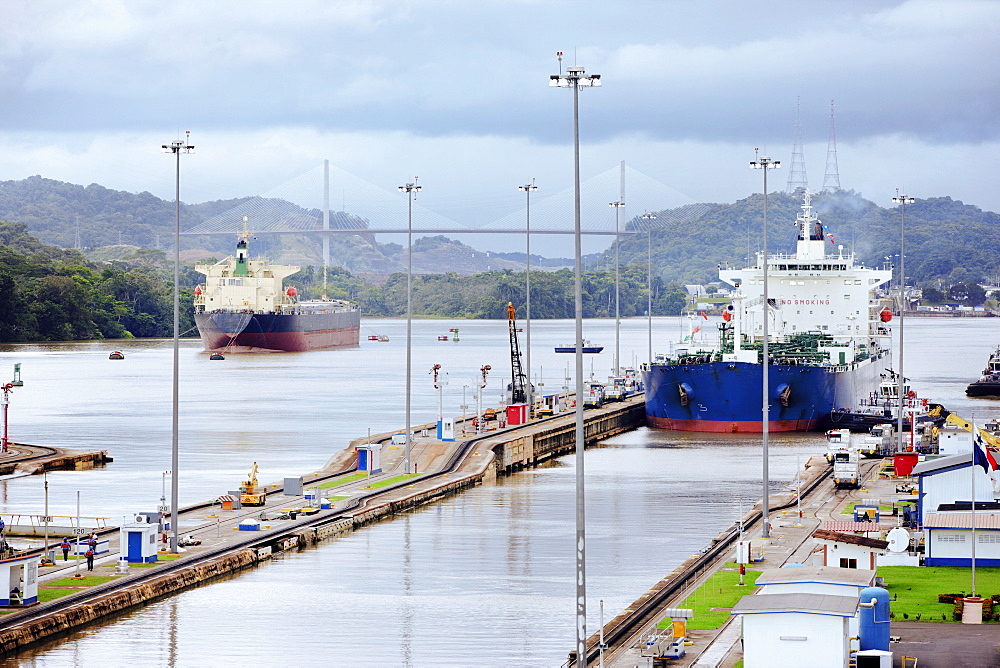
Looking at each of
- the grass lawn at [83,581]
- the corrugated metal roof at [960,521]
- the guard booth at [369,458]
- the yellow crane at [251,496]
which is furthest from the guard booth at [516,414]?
the grass lawn at [83,581]

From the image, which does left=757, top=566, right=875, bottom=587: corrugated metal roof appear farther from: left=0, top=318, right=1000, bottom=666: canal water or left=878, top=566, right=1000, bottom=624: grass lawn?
left=0, top=318, right=1000, bottom=666: canal water

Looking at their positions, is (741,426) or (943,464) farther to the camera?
(741,426)

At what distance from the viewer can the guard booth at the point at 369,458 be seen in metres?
39.6

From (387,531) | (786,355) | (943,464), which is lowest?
(387,531)

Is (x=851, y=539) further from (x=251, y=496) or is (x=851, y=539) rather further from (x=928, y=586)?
(x=251, y=496)

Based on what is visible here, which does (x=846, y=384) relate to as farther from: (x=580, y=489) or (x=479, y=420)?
Result: (x=580, y=489)

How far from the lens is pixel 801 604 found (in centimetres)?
1678

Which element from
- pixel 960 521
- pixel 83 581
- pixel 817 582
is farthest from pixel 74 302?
pixel 817 582

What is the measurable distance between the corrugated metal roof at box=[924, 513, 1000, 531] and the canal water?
5.34 m

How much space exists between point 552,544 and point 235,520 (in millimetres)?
7134

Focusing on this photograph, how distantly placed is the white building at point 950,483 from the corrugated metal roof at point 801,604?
9.45 m

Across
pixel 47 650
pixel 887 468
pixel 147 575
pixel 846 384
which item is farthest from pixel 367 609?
pixel 846 384

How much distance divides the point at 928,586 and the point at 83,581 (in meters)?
14.1

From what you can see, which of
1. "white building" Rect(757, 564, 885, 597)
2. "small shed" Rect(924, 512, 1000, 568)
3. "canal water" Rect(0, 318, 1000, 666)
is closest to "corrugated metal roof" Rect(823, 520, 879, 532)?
"small shed" Rect(924, 512, 1000, 568)
